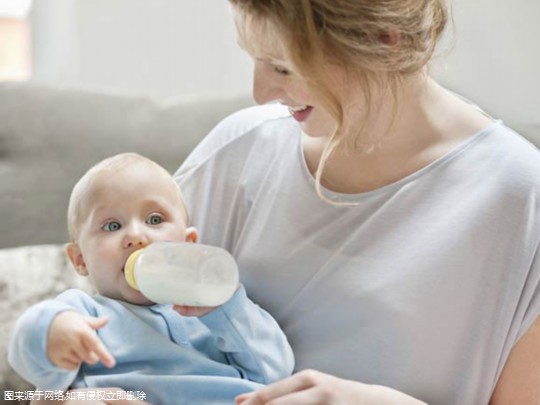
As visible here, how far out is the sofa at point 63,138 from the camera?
1.92 meters

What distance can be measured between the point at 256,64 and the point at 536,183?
1.41 feet

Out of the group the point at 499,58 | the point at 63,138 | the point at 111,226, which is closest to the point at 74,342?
the point at 111,226

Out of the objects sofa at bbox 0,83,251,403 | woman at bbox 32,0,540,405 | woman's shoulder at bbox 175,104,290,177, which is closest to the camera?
woman at bbox 32,0,540,405

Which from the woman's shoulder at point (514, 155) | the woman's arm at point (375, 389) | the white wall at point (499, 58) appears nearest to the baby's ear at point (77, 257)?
the woman's arm at point (375, 389)

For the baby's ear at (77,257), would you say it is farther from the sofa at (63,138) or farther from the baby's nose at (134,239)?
the sofa at (63,138)

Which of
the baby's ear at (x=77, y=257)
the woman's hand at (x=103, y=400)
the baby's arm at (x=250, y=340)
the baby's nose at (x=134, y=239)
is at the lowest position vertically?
the woman's hand at (x=103, y=400)

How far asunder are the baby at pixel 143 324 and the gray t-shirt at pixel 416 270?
8 cm

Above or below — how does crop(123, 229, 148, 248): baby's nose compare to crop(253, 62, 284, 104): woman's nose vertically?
below

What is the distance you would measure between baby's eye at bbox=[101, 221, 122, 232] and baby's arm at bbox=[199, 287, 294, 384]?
190 mm

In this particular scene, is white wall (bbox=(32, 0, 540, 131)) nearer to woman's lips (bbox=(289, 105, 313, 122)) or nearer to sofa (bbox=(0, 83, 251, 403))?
sofa (bbox=(0, 83, 251, 403))

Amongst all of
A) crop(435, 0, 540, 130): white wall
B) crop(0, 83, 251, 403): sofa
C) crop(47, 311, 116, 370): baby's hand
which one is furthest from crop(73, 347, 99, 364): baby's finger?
crop(435, 0, 540, 130): white wall

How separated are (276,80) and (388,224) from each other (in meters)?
0.28

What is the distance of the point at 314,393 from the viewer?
1.22m

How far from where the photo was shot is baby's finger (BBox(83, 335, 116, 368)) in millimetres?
1180
